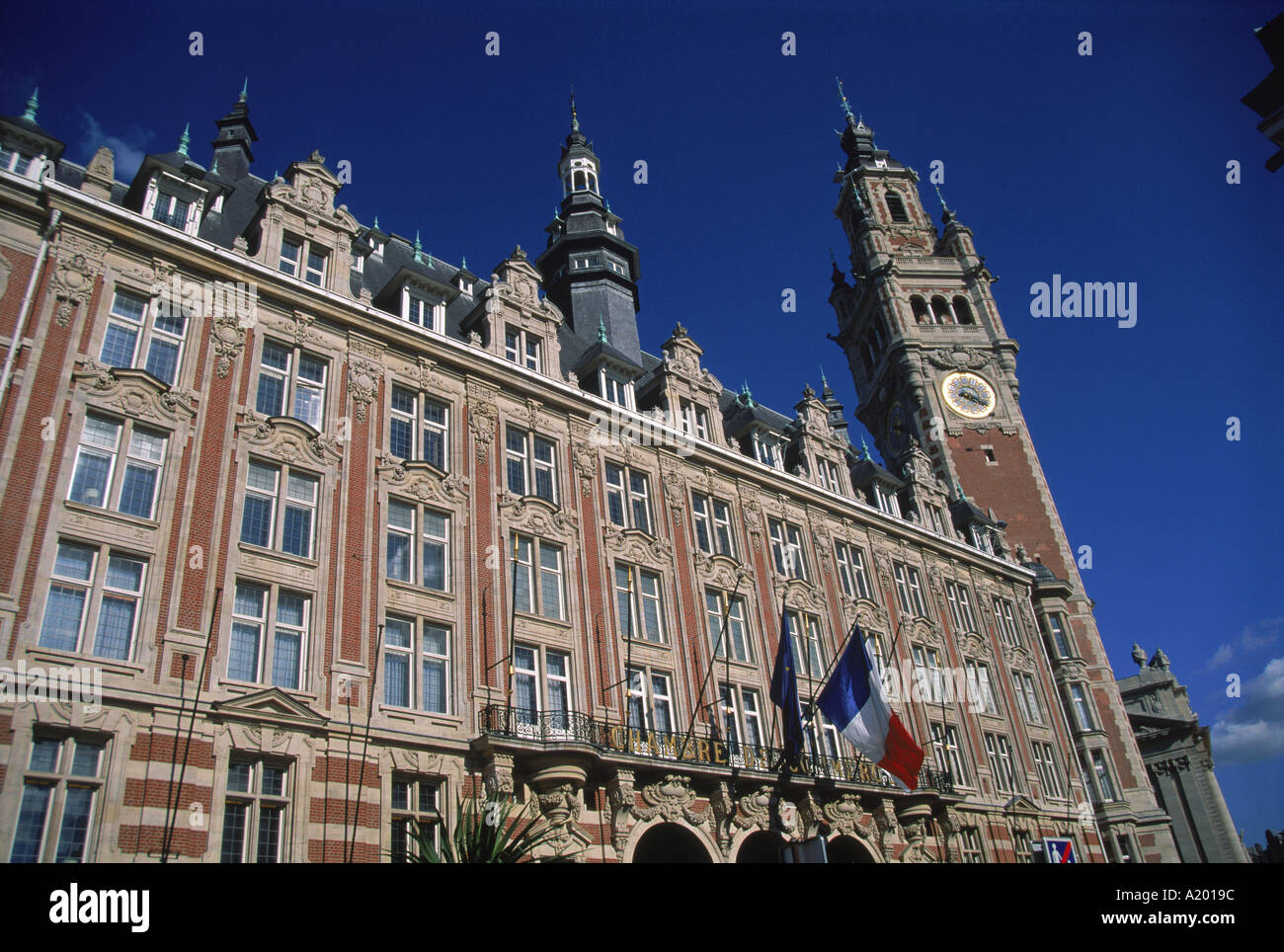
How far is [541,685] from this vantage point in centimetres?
2478

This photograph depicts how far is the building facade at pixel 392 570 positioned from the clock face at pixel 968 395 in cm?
1949

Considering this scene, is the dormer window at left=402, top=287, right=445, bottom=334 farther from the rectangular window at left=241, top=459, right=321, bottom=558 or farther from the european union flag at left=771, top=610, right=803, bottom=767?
the european union flag at left=771, top=610, right=803, bottom=767

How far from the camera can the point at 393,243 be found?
35094 millimetres

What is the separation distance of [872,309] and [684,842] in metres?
46.5

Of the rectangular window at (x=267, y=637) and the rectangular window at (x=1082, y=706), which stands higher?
the rectangular window at (x=1082, y=706)

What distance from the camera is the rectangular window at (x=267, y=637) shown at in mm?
20297

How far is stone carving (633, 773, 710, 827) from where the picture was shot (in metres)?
24.3

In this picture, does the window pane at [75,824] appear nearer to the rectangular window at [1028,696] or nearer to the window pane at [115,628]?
the window pane at [115,628]

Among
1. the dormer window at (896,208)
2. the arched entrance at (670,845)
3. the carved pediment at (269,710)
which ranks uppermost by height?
the dormer window at (896,208)

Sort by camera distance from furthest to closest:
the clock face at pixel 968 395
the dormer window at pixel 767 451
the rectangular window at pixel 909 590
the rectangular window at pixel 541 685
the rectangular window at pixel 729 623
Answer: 1. the clock face at pixel 968 395
2. the rectangular window at pixel 909 590
3. the dormer window at pixel 767 451
4. the rectangular window at pixel 729 623
5. the rectangular window at pixel 541 685

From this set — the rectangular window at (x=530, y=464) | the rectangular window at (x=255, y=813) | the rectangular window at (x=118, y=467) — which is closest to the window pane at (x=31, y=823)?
the rectangular window at (x=255, y=813)

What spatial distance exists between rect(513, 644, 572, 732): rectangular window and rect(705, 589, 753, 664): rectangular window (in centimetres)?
628

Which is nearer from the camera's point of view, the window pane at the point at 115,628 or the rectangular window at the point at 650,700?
the window pane at the point at 115,628
